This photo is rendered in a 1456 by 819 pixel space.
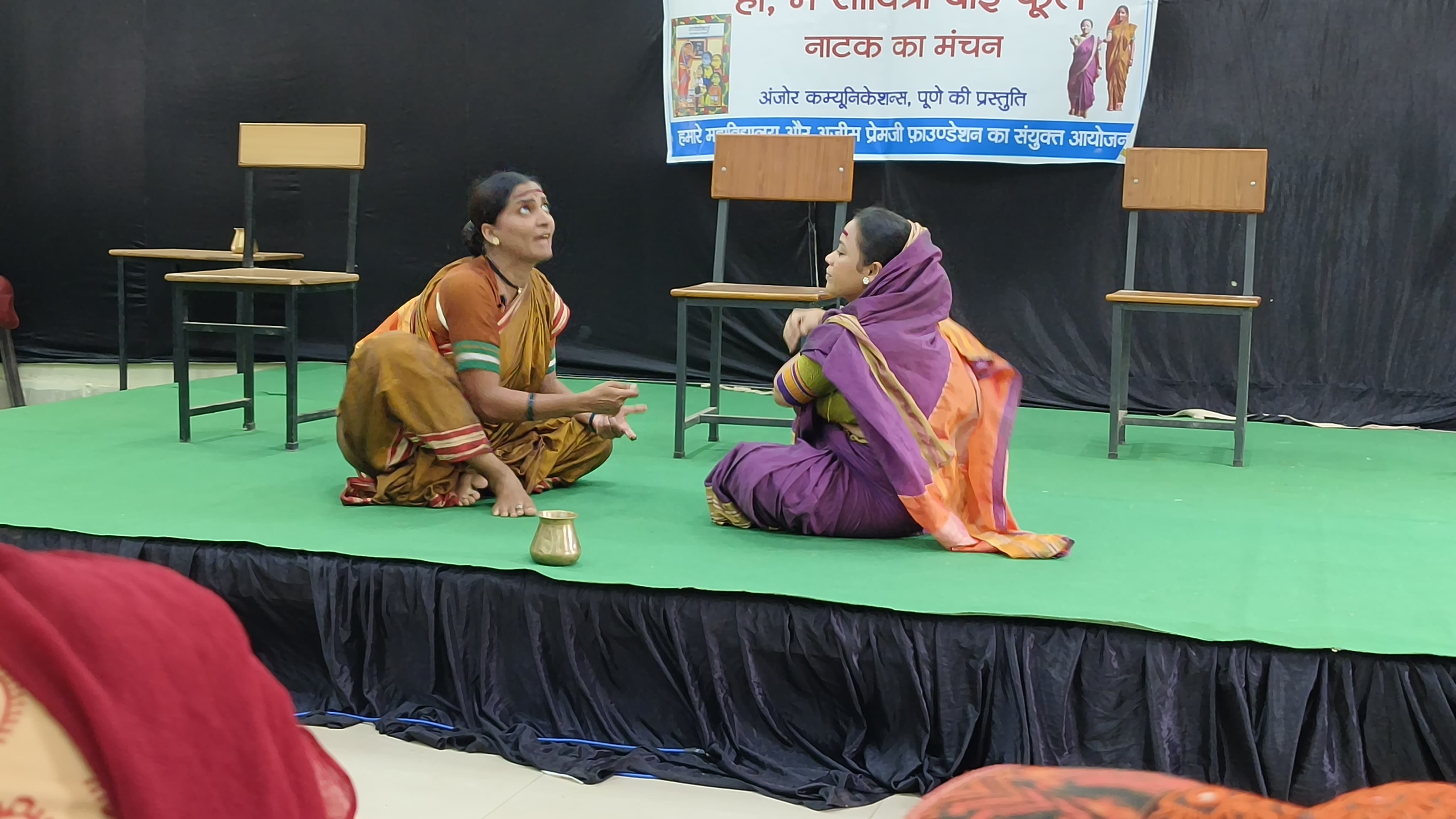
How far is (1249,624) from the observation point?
2.18m

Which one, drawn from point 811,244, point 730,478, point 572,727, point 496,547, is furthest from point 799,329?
point 811,244

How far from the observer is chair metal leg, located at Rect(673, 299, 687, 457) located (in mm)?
3842

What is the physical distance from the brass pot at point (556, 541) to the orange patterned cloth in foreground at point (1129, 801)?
1695mm

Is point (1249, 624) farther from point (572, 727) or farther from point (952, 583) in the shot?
point (572, 727)

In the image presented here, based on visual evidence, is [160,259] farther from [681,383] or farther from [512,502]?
[512,502]

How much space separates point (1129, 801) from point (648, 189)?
4961 mm

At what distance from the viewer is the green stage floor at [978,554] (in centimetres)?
230

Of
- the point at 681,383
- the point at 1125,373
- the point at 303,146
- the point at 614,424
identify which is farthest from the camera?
the point at 303,146

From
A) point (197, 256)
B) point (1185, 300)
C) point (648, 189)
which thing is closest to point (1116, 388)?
point (1185, 300)

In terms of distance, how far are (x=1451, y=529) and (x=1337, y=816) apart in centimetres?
265

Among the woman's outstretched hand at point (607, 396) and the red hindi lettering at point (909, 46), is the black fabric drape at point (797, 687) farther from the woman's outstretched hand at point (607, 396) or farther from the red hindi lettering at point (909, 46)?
the red hindi lettering at point (909, 46)

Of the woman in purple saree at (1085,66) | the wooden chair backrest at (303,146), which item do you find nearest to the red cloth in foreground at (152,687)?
the wooden chair backrest at (303,146)

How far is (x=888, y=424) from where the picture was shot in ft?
8.82

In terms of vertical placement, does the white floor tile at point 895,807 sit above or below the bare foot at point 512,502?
below
